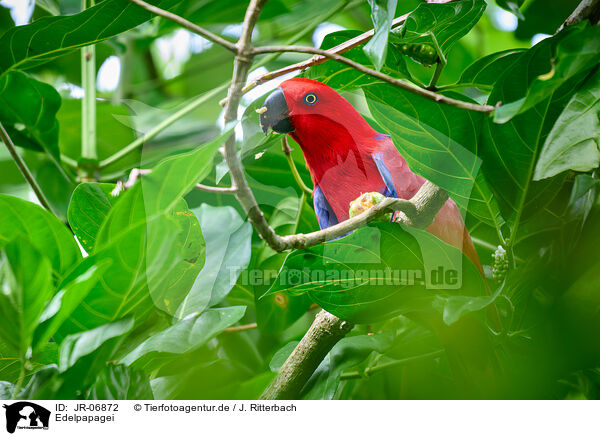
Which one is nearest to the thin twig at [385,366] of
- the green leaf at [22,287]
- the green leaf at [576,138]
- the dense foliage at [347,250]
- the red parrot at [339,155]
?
the dense foliage at [347,250]

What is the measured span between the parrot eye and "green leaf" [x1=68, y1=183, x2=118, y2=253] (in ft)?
0.76

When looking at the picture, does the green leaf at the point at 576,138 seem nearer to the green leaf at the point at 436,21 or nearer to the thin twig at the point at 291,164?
the green leaf at the point at 436,21

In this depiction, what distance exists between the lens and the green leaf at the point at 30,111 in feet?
2.15

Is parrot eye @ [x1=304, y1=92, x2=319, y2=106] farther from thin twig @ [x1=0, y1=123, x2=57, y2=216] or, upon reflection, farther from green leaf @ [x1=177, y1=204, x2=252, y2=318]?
thin twig @ [x1=0, y1=123, x2=57, y2=216]

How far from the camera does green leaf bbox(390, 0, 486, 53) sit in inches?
17.1

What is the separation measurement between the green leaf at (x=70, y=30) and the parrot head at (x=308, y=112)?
0.53 feet

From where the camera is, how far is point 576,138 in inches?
15.5

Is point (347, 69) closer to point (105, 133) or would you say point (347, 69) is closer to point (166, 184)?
point (166, 184)

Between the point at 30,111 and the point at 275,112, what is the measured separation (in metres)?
0.40

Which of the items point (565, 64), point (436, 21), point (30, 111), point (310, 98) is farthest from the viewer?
point (30, 111)

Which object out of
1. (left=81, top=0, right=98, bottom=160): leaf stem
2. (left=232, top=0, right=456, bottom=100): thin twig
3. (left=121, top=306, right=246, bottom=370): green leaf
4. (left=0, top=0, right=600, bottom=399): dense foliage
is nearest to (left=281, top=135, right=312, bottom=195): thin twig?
(left=0, top=0, right=600, bottom=399): dense foliage

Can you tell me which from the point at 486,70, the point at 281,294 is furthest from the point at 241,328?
the point at 486,70
